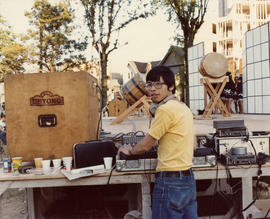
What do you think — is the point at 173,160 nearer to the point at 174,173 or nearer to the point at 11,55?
the point at 174,173

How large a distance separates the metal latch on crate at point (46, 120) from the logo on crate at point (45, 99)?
0.42ft

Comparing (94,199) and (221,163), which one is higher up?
(221,163)

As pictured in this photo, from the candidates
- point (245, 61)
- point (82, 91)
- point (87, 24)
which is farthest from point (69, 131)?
point (87, 24)

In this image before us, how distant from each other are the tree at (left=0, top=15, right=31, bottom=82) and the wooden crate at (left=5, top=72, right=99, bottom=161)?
18359 millimetres

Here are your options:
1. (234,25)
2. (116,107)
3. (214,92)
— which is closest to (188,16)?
(116,107)

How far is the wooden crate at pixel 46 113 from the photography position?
2.80m

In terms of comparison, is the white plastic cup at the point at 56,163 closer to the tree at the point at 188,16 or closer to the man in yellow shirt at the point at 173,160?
the man in yellow shirt at the point at 173,160

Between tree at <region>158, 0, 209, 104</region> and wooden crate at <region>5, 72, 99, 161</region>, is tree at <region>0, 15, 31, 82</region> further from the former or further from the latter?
wooden crate at <region>5, 72, 99, 161</region>

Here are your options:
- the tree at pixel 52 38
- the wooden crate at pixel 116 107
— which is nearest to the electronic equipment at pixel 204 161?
the wooden crate at pixel 116 107

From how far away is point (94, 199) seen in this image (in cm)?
374

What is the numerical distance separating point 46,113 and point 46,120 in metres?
0.07

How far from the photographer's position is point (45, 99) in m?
2.81

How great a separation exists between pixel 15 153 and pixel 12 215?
165 centimetres

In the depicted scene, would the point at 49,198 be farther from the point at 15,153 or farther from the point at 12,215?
the point at 15,153
